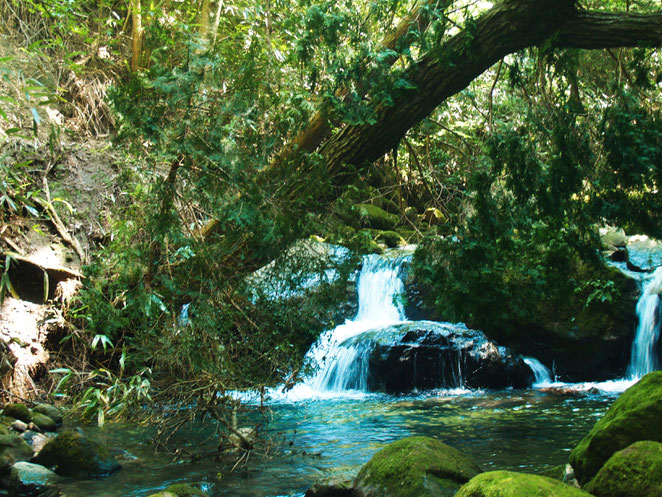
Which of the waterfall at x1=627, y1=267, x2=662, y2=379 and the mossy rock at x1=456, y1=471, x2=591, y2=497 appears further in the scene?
the waterfall at x1=627, y1=267, x2=662, y2=379

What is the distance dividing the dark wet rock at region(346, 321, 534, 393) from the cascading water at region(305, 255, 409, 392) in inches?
9.5

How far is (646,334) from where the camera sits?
9.34 m

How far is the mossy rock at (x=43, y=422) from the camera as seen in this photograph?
6.04m

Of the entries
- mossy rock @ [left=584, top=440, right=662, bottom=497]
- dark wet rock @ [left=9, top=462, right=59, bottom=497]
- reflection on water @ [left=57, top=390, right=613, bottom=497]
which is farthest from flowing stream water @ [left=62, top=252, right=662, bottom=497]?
mossy rock @ [left=584, top=440, right=662, bottom=497]

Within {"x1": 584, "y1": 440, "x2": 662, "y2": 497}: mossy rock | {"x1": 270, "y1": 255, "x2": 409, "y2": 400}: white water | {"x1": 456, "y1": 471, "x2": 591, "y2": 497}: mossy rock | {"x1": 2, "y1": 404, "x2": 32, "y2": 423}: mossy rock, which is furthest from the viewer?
{"x1": 270, "y1": 255, "x2": 409, "y2": 400}: white water

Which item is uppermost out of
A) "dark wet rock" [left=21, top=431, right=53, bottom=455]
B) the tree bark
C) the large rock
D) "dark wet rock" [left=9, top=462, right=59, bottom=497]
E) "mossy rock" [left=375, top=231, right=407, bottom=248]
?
"mossy rock" [left=375, top=231, right=407, bottom=248]

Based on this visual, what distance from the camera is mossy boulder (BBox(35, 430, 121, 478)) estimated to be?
4680mm

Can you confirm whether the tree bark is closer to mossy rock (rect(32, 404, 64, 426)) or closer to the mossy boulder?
the mossy boulder

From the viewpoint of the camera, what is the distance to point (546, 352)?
32.6 feet

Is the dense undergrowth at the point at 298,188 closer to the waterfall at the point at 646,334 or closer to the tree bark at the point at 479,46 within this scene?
the tree bark at the point at 479,46

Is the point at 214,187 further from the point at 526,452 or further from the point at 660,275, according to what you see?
the point at 660,275

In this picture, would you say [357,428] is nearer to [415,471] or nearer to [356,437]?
[356,437]

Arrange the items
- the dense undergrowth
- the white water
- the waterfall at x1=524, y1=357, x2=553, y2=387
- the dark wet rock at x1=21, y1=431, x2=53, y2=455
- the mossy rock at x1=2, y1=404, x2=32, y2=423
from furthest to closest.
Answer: the waterfall at x1=524, y1=357, x2=553, y2=387 < the white water < the mossy rock at x1=2, y1=404, x2=32, y2=423 < the dark wet rock at x1=21, y1=431, x2=53, y2=455 < the dense undergrowth

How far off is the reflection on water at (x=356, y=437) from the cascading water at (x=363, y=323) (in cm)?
89
